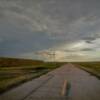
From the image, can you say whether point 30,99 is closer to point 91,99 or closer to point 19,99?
point 19,99

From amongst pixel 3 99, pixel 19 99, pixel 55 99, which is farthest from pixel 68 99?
pixel 3 99

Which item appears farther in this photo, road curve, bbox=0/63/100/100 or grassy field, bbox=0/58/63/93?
grassy field, bbox=0/58/63/93

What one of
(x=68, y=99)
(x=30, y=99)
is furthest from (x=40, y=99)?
(x=68, y=99)

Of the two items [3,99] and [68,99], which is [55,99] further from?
[3,99]

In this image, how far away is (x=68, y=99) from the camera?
11.3 meters

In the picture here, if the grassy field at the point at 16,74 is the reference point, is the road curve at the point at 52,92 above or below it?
below

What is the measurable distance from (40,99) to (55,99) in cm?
75

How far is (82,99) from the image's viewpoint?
1150 cm

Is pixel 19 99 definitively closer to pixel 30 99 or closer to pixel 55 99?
pixel 30 99

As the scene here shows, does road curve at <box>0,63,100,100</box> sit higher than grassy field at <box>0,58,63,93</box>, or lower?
lower

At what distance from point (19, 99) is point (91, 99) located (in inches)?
142

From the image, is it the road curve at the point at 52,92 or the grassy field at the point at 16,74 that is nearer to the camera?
the road curve at the point at 52,92

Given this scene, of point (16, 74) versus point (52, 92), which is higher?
point (16, 74)

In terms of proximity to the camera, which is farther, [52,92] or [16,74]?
[16,74]
